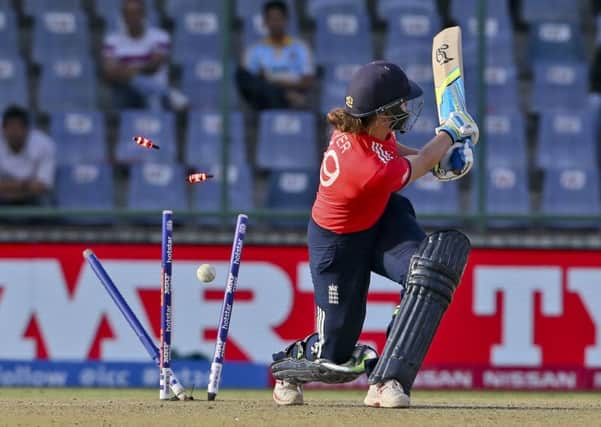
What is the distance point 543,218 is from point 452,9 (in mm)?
1877

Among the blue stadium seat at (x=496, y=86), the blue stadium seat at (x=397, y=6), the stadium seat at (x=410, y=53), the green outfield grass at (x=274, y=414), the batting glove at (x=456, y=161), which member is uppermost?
the blue stadium seat at (x=397, y=6)

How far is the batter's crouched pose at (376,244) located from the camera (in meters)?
6.27

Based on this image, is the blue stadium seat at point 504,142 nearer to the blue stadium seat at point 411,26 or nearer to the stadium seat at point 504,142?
the stadium seat at point 504,142

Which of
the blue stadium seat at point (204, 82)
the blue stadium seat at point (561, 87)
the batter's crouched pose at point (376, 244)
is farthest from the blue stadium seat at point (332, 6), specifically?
the batter's crouched pose at point (376, 244)

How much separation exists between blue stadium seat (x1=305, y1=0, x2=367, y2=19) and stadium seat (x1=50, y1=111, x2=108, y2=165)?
1943mm

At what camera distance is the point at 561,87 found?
37.2 feet

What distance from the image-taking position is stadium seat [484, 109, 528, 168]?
11117mm

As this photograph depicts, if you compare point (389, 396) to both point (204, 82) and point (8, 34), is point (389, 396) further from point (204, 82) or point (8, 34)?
point (8, 34)

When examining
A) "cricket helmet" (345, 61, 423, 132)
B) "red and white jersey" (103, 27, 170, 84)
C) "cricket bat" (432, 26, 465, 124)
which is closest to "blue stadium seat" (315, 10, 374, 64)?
"red and white jersey" (103, 27, 170, 84)

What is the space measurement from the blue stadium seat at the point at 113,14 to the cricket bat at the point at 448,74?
4737mm

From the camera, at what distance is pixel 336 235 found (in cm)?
662

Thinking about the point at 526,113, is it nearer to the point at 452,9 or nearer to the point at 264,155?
the point at 452,9

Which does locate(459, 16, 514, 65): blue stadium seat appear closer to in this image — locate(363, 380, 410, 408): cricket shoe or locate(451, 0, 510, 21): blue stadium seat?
locate(451, 0, 510, 21): blue stadium seat

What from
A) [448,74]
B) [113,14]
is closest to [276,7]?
[113,14]
